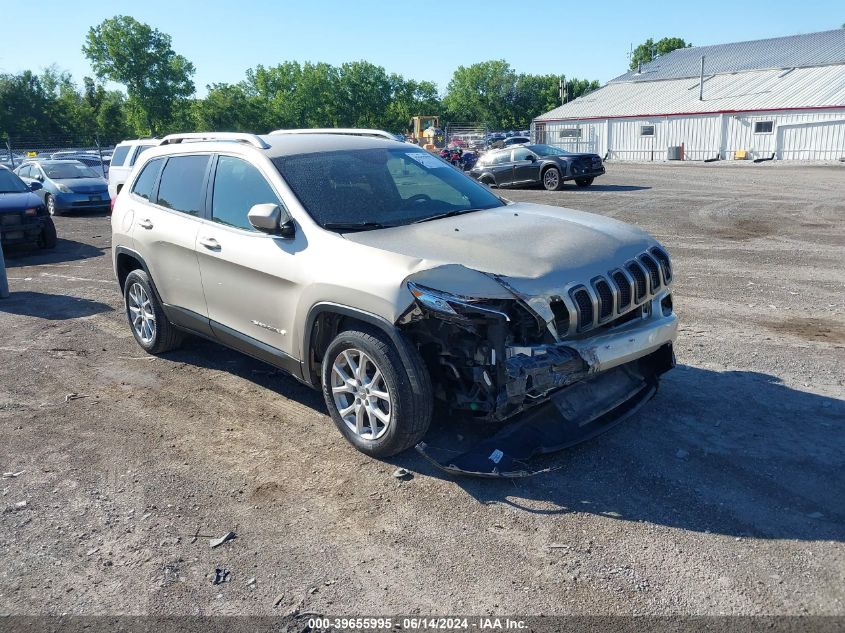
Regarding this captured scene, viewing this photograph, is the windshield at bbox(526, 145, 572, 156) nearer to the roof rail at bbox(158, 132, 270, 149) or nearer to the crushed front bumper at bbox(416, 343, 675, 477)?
the roof rail at bbox(158, 132, 270, 149)

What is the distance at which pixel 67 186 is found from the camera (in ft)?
63.2

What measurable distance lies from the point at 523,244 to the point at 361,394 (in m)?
1.34

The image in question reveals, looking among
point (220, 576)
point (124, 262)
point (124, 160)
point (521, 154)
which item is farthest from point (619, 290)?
point (521, 154)

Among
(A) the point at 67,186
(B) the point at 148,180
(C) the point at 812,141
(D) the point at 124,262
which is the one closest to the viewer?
(B) the point at 148,180

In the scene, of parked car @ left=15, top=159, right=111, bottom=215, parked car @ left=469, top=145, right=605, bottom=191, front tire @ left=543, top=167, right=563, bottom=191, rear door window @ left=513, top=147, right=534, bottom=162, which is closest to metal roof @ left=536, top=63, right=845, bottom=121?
parked car @ left=469, top=145, right=605, bottom=191

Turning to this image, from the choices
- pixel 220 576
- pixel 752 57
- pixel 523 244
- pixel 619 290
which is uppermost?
pixel 752 57

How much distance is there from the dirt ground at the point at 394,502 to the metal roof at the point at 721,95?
36119 mm

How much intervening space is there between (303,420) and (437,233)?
1.65m

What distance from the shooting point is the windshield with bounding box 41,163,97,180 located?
2027 cm

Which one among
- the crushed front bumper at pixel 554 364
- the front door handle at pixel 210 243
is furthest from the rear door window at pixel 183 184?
the crushed front bumper at pixel 554 364

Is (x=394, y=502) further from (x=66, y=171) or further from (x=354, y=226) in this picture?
(x=66, y=171)

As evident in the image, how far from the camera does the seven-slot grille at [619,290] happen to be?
4039 mm

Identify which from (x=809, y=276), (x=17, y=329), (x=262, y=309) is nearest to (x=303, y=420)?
(x=262, y=309)

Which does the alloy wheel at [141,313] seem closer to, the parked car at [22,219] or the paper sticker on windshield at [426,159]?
the paper sticker on windshield at [426,159]
